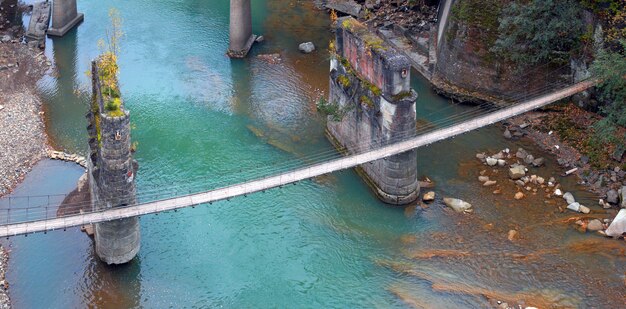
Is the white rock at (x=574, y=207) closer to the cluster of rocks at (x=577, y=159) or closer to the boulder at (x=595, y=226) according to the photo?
the boulder at (x=595, y=226)

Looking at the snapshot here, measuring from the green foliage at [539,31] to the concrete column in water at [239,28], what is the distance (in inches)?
688

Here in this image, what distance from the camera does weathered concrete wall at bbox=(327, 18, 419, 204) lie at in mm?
33750

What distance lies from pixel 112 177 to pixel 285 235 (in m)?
8.84

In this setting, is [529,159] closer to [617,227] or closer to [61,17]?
[617,227]

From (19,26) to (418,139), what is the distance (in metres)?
34.7

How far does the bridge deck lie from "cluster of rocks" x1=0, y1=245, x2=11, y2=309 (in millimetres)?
3922

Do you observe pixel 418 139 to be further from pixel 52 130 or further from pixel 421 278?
pixel 52 130

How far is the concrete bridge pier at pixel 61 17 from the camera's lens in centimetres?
5216

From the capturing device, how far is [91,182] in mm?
30688

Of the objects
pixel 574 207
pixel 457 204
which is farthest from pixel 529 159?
pixel 457 204

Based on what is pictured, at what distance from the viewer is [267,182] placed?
30.8m

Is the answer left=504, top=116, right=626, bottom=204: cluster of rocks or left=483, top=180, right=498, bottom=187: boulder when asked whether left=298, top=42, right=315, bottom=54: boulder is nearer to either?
left=504, top=116, right=626, bottom=204: cluster of rocks

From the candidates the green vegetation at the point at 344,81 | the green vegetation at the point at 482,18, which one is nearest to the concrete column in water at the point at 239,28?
the green vegetation at the point at 344,81

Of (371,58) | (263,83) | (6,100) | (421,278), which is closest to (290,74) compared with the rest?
(263,83)
